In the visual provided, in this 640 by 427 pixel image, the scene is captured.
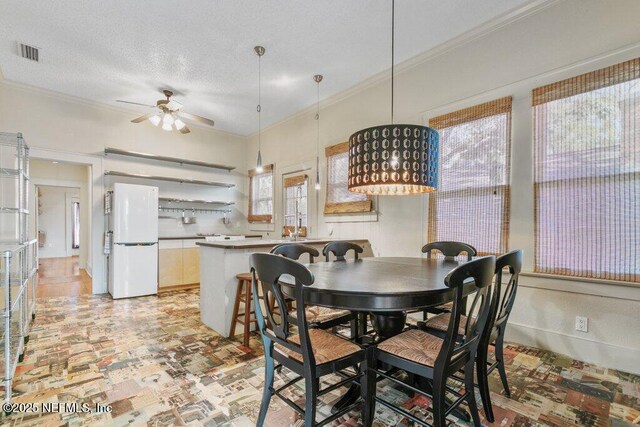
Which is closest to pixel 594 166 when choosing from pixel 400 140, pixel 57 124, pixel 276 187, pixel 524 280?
pixel 524 280

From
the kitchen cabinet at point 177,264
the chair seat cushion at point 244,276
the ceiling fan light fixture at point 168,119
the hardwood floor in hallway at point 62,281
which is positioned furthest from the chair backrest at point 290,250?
the hardwood floor in hallway at point 62,281

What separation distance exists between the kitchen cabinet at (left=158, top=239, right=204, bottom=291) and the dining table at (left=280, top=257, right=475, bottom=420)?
3948mm

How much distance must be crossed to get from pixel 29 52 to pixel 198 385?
440 centimetres

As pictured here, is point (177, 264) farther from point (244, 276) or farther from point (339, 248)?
point (339, 248)

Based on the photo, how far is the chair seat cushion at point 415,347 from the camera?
4.96 feet

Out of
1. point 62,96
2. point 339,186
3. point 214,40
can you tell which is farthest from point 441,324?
point 62,96

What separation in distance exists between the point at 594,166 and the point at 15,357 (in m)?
4.96

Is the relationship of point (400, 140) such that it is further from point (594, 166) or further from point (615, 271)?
point (615, 271)

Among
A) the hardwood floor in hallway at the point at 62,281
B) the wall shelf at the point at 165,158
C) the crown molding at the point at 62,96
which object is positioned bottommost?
the hardwood floor in hallway at the point at 62,281

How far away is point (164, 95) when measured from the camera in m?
4.67

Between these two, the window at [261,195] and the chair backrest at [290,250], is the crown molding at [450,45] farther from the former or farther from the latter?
the chair backrest at [290,250]

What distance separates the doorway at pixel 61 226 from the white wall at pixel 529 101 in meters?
5.51

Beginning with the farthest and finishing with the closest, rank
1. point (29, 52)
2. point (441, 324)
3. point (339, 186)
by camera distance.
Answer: point (339, 186) → point (29, 52) → point (441, 324)

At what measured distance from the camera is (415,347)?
63.7 inches
